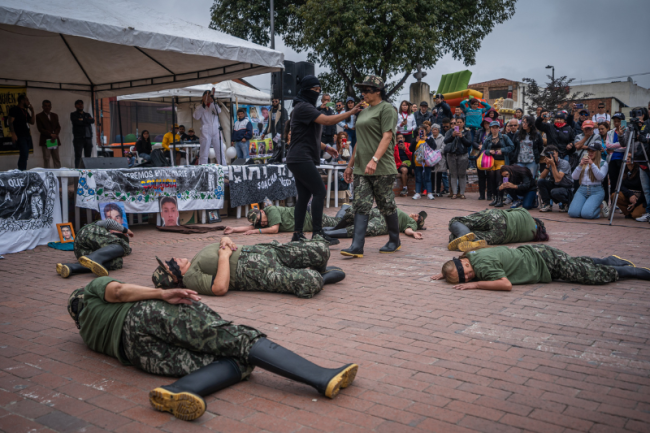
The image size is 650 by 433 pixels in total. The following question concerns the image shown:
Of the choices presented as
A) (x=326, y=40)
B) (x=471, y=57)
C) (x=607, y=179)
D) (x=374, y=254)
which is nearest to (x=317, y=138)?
(x=374, y=254)

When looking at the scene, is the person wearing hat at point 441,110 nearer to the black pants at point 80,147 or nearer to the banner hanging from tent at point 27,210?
the black pants at point 80,147

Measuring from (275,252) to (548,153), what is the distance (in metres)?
8.56

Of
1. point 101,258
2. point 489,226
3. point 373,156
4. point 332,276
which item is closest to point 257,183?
point 373,156

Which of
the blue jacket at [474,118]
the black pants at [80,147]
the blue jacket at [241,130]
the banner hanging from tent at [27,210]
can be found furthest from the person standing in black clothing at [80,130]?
the blue jacket at [474,118]

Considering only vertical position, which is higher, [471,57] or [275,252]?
[471,57]

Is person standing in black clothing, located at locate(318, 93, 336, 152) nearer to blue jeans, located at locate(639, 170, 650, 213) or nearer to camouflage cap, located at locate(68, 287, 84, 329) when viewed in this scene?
blue jeans, located at locate(639, 170, 650, 213)

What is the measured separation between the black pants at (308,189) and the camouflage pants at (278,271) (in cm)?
191

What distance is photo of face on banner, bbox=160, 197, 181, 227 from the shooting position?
30.6 ft

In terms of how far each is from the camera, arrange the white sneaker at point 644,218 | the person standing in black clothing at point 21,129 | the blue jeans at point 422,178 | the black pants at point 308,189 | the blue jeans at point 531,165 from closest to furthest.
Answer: the black pants at point 308,189
the white sneaker at point 644,218
the person standing in black clothing at point 21,129
the blue jeans at point 531,165
the blue jeans at point 422,178

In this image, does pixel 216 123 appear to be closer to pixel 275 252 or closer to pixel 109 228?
pixel 109 228

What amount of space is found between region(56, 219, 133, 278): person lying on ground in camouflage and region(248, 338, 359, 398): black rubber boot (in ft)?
11.0

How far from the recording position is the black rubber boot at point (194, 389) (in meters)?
2.66

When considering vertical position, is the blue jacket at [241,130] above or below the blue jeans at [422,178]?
above

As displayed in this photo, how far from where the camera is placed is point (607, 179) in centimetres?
1139
